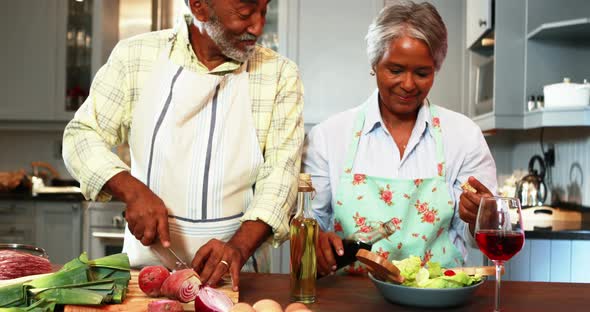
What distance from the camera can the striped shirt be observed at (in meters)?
1.42

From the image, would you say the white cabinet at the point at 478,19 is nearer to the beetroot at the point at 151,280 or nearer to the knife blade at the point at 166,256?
the knife blade at the point at 166,256

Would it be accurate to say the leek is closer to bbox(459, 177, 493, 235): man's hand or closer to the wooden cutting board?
the wooden cutting board

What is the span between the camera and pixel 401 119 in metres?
1.74

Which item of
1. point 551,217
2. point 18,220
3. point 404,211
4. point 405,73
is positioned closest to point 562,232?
point 551,217

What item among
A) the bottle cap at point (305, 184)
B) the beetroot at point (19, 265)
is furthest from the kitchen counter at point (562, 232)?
the beetroot at point (19, 265)

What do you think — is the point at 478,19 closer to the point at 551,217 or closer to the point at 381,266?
the point at 551,217

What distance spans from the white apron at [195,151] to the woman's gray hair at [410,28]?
359mm

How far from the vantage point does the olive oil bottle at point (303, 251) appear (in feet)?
3.91

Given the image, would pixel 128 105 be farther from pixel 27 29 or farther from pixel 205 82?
pixel 27 29

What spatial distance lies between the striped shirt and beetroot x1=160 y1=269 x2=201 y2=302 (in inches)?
11.9

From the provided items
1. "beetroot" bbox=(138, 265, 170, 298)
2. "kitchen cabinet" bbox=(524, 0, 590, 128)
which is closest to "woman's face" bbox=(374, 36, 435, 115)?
"beetroot" bbox=(138, 265, 170, 298)

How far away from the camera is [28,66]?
416cm

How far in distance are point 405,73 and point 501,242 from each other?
1.97ft


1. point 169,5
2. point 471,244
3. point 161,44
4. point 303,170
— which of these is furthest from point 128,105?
point 169,5
